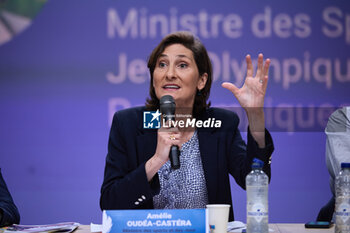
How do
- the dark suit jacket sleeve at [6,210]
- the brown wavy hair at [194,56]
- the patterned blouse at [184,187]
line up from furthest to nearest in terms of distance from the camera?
the brown wavy hair at [194,56] < the patterned blouse at [184,187] < the dark suit jacket sleeve at [6,210]

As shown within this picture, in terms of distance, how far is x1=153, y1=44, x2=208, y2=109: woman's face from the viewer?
2.23 metres

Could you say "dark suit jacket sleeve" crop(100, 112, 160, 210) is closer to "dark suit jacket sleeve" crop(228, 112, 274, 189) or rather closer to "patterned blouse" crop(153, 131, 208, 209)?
"patterned blouse" crop(153, 131, 208, 209)

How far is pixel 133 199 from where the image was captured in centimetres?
191

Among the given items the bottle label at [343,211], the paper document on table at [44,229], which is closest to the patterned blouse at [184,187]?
the paper document on table at [44,229]

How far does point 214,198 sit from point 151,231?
73cm

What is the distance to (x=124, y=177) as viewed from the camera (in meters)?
1.99

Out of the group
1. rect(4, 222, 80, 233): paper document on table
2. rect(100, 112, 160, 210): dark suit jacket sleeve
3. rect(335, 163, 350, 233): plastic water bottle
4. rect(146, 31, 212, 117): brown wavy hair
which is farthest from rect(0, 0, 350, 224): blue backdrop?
rect(335, 163, 350, 233): plastic water bottle

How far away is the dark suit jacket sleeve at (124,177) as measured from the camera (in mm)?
1889

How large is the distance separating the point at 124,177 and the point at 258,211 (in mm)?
659

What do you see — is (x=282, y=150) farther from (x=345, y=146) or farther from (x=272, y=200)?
(x=345, y=146)

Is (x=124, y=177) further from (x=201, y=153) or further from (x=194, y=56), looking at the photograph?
(x=194, y=56)

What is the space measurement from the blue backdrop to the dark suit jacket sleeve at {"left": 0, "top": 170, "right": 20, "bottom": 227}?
1.36 meters

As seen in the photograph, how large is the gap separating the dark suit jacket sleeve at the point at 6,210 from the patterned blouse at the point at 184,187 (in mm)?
596

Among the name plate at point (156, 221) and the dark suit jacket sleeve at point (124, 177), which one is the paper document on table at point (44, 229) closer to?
the dark suit jacket sleeve at point (124, 177)
